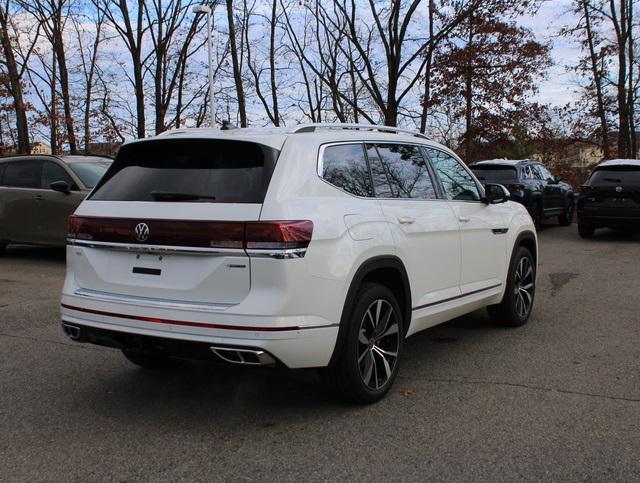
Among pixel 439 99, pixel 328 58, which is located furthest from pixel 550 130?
pixel 328 58

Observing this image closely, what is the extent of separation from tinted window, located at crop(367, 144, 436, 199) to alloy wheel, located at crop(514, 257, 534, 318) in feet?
5.70

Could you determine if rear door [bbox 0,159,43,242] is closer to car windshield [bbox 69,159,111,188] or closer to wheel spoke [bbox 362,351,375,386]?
car windshield [bbox 69,159,111,188]

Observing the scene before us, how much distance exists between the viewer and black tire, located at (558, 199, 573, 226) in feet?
55.5

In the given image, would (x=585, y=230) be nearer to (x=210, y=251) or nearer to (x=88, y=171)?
(x=88, y=171)

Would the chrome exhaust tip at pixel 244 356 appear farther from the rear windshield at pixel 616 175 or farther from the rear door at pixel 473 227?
the rear windshield at pixel 616 175

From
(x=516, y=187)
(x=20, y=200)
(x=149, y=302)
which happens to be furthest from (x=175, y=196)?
(x=516, y=187)

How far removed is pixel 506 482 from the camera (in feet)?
9.91

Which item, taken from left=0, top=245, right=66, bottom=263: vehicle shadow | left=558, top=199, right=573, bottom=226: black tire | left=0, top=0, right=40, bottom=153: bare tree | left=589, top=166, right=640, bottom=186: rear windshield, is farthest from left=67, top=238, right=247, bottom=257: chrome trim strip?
left=0, top=0, right=40, bottom=153: bare tree

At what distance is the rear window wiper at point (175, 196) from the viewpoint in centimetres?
362

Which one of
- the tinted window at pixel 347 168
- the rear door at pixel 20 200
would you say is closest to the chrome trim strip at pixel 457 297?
the tinted window at pixel 347 168

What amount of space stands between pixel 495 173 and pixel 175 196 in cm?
1200

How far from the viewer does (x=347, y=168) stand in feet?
13.4

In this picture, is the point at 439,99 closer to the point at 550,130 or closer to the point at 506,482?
the point at 550,130

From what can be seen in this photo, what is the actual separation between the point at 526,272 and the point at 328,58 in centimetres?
2618
